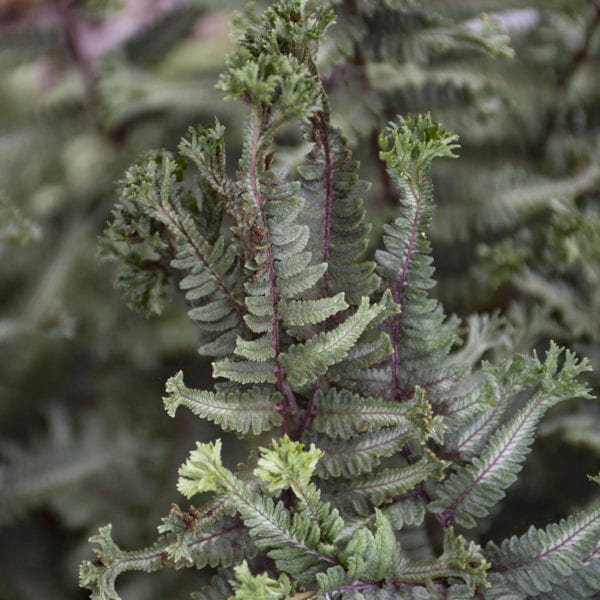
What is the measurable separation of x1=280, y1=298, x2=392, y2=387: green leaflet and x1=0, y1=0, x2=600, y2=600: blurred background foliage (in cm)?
40

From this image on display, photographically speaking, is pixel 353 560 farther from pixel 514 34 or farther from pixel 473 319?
Result: pixel 514 34

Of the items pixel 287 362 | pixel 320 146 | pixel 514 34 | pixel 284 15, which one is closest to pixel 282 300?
pixel 287 362

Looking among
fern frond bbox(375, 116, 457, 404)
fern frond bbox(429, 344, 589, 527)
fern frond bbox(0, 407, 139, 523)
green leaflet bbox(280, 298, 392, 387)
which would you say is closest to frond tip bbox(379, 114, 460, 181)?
fern frond bbox(375, 116, 457, 404)

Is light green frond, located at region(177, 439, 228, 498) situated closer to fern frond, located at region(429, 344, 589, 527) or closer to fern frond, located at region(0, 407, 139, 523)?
fern frond, located at region(429, 344, 589, 527)

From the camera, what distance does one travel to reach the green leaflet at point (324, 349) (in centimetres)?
80

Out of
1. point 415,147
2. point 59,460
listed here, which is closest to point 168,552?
point 415,147

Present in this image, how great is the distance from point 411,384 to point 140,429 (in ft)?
3.45

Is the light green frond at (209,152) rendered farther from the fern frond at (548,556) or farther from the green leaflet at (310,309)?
the fern frond at (548,556)

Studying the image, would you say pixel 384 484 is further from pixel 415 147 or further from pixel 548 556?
pixel 415 147

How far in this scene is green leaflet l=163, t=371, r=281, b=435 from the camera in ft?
2.60

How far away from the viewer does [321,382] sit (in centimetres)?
91

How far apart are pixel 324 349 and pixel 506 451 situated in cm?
24

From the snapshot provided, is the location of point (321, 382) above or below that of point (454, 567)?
above

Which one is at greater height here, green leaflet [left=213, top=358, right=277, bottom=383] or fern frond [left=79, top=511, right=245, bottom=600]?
green leaflet [left=213, top=358, right=277, bottom=383]
